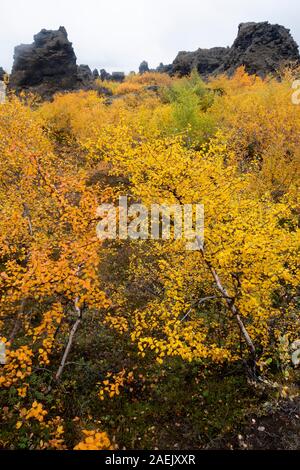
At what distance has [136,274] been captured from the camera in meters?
17.6

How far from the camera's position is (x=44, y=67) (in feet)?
273

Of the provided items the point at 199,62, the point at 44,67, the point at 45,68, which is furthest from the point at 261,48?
the point at 44,67

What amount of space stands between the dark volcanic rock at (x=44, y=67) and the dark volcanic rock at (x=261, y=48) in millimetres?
42239

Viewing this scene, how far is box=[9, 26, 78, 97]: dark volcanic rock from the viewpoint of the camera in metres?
81.7

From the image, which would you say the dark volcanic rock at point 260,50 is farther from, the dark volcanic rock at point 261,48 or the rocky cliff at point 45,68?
the rocky cliff at point 45,68

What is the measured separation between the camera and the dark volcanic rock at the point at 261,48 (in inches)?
3226

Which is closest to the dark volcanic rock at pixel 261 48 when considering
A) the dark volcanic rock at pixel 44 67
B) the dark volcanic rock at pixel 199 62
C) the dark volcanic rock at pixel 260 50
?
the dark volcanic rock at pixel 260 50

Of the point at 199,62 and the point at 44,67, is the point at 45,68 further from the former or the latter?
the point at 199,62

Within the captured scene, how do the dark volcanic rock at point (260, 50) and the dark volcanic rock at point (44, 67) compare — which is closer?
the dark volcanic rock at point (260, 50)

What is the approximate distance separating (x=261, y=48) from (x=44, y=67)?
57288mm
